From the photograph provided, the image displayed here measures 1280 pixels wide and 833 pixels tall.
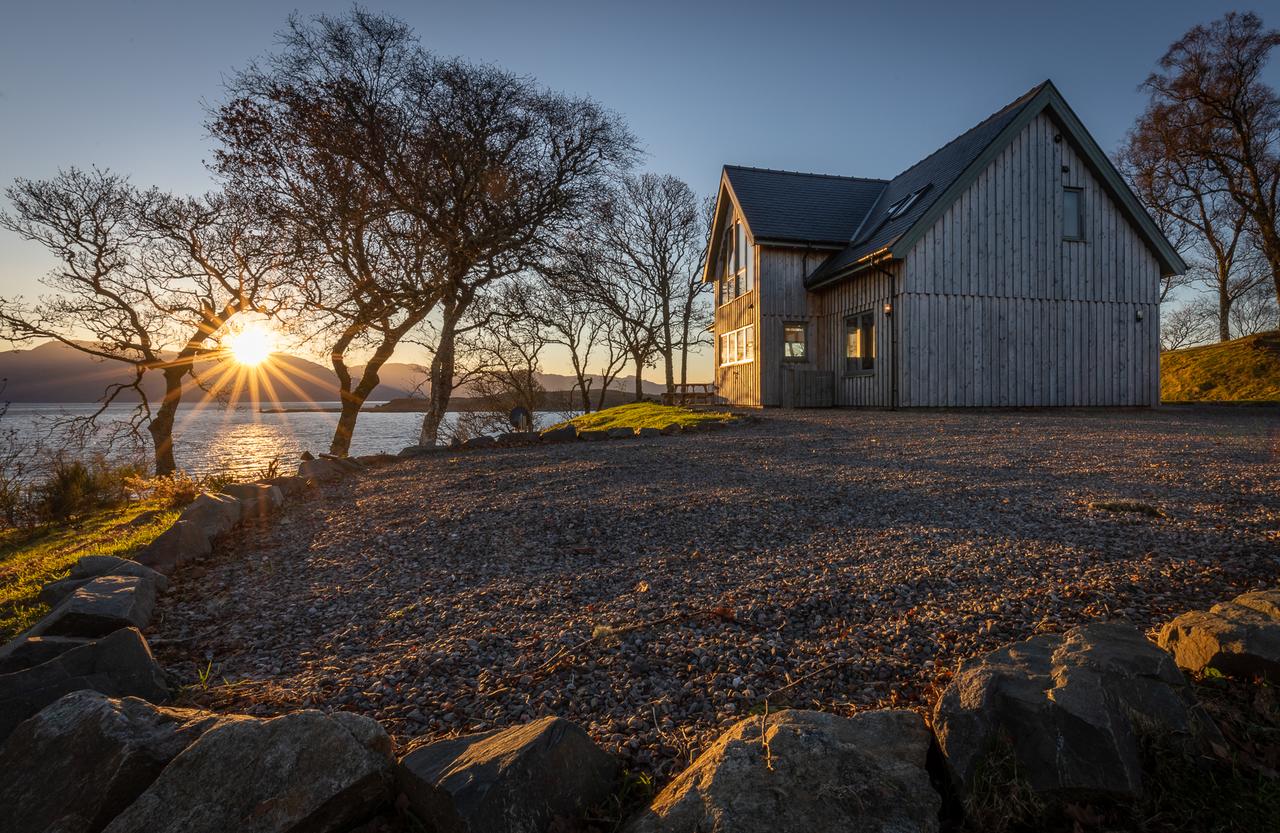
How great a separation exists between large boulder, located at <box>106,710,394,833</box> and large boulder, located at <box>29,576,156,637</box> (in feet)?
5.39

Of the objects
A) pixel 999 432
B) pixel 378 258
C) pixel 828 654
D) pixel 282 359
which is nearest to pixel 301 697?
pixel 828 654

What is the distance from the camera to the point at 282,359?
1539 centimetres

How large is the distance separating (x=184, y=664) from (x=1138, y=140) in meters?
32.0

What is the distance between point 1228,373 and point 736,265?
55.2ft

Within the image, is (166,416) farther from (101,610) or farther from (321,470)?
(101,610)

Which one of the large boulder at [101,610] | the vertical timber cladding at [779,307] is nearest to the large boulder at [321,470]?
the large boulder at [101,610]

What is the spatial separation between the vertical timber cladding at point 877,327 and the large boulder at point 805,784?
13.6 meters

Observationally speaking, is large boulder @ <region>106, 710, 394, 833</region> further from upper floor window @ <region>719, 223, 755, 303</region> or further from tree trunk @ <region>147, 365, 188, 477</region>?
tree trunk @ <region>147, 365, 188, 477</region>

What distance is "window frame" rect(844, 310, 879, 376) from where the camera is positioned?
49.8ft

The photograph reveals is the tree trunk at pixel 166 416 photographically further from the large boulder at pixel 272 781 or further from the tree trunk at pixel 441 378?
the large boulder at pixel 272 781

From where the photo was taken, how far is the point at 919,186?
1633cm

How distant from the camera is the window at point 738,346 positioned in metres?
18.3

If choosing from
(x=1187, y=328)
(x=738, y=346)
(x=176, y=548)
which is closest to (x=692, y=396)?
(x=738, y=346)

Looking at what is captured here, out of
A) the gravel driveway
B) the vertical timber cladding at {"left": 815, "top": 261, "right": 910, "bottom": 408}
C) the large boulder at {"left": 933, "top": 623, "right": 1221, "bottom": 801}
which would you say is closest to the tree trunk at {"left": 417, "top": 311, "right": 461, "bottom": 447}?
the gravel driveway
